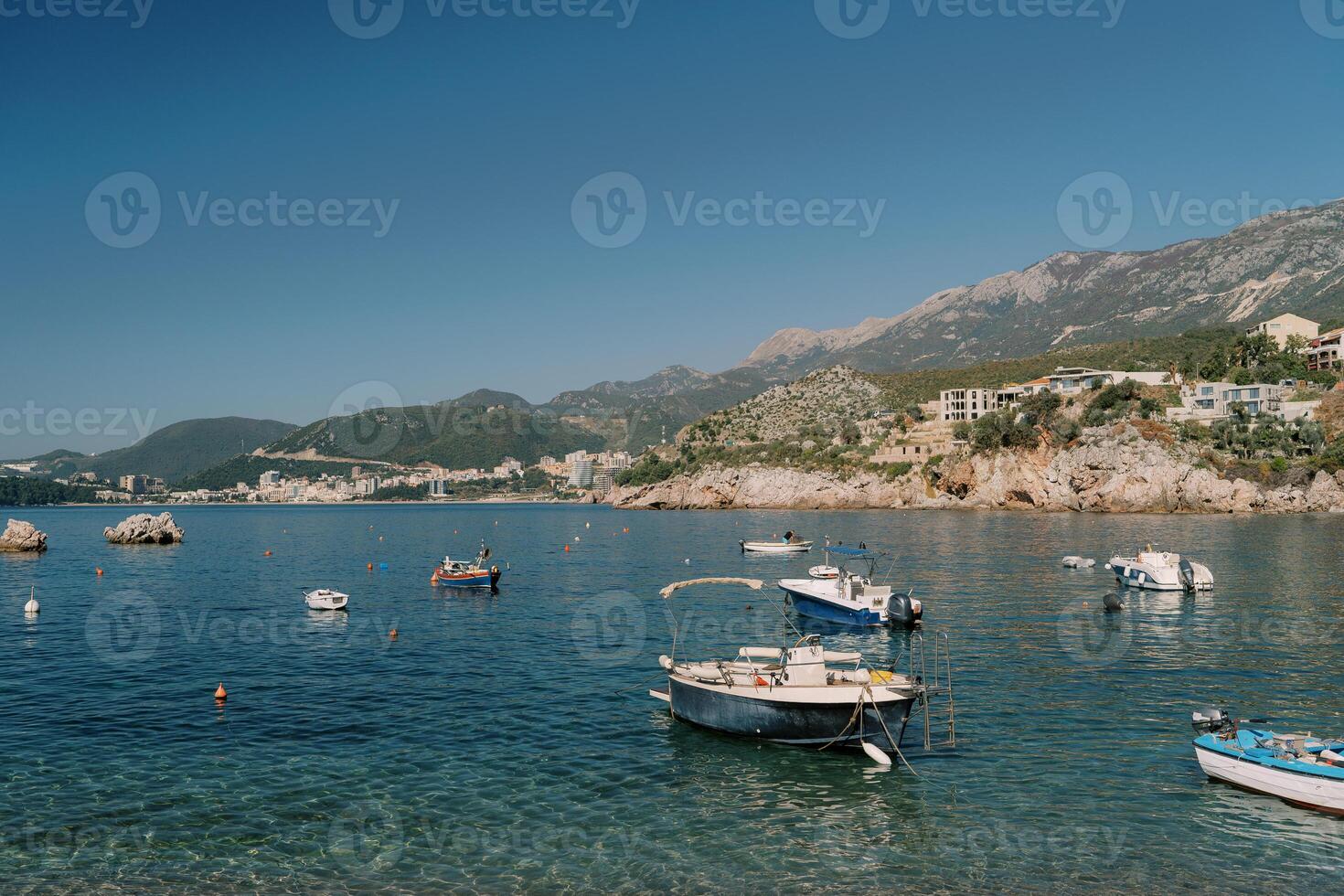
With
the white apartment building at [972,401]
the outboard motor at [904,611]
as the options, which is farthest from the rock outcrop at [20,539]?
the white apartment building at [972,401]

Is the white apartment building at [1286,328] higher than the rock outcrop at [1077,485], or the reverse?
the white apartment building at [1286,328]

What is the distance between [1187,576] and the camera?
173 feet

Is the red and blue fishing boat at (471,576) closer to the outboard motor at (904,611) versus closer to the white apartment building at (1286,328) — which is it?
the outboard motor at (904,611)

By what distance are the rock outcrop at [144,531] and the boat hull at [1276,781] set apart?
118637mm

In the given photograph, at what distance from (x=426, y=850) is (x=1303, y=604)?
48.0 m

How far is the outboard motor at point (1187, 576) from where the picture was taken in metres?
52.2

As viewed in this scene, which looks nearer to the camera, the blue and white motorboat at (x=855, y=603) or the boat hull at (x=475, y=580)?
the blue and white motorboat at (x=855, y=603)

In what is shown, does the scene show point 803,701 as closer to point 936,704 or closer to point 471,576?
point 936,704

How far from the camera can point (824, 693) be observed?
23281 mm

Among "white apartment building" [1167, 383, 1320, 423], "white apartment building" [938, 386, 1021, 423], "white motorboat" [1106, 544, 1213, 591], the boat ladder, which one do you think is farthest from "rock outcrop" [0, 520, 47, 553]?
"white apartment building" [1167, 383, 1320, 423]

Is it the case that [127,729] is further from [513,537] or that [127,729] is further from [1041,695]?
[513,537]

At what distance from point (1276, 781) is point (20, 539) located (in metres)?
119
